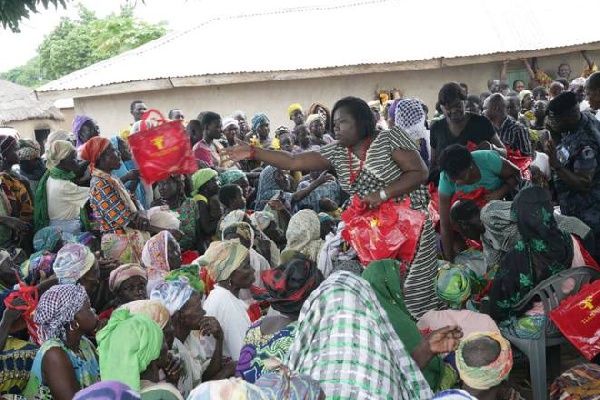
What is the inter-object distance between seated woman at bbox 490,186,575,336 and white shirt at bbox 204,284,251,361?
1.51 metres

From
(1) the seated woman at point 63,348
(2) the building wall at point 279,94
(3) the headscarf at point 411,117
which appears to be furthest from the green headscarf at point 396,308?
(2) the building wall at point 279,94

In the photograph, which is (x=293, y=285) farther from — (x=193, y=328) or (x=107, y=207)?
(x=107, y=207)

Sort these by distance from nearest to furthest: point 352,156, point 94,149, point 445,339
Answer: point 445,339 → point 352,156 → point 94,149

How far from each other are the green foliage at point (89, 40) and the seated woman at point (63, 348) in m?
23.9

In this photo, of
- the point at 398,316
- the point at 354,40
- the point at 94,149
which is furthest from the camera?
the point at 354,40

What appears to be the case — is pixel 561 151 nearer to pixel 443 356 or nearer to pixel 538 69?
pixel 443 356

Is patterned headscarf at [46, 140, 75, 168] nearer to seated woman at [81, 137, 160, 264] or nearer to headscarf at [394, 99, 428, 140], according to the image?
seated woman at [81, 137, 160, 264]

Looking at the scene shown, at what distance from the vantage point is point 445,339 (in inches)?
119

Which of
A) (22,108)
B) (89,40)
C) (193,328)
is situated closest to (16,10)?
(193,328)

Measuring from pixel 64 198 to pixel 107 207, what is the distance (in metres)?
0.79

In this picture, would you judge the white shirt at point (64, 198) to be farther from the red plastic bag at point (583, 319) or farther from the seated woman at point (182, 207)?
the red plastic bag at point (583, 319)

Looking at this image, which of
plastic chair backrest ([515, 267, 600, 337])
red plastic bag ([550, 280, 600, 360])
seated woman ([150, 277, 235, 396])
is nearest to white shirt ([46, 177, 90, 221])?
seated woman ([150, 277, 235, 396])

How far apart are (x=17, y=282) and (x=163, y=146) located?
1322 millimetres

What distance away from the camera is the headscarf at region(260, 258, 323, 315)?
3.52m
